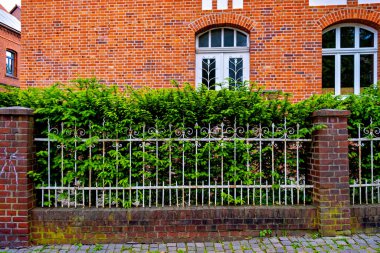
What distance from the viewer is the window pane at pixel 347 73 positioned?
8.55 meters

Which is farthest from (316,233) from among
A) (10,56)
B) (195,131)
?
(10,56)

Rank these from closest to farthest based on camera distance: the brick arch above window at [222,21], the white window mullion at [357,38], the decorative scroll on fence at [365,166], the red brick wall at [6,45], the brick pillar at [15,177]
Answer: the brick pillar at [15,177]
the decorative scroll on fence at [365,166]
the brick arch above window at [222,21]
the white window mullion at [357,38]
the red brick wall at [6,45]

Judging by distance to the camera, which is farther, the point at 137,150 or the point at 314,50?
the point at 314,50

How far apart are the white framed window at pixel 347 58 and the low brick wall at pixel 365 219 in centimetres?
Result: 486

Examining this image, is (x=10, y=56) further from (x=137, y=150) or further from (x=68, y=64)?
(x=137, y=150)

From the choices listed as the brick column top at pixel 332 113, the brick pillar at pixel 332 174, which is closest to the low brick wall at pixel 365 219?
the brick pillar at pixel 332 174

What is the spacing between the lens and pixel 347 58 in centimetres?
856

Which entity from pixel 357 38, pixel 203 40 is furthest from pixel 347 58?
pixel 203 40

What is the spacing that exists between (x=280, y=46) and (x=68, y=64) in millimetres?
5747

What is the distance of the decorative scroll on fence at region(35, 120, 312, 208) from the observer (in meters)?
4.23

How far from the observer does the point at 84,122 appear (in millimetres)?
4227

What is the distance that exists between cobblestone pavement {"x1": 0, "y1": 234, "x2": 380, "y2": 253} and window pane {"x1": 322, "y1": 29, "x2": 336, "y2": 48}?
19.3 ft

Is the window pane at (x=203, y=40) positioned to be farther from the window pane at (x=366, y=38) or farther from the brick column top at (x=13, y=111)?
the brick column top at (x=13, y=111)

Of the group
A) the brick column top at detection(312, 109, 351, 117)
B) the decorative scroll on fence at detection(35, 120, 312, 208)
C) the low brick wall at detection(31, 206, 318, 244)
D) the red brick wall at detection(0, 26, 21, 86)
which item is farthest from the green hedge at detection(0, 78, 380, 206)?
the red brick wall at detection(0, 26, 21, 86)
